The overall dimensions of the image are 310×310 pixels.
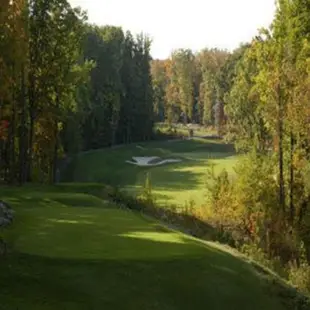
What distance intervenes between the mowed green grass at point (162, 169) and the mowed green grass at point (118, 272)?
2894cm

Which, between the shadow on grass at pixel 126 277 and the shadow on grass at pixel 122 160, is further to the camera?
the shadow on grass at pixel 122 160

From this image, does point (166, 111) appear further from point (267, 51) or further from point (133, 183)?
point (267, 51)

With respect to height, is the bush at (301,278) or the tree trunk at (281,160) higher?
the tree trunk at (281,160)

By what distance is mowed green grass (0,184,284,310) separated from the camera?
14.7 meters

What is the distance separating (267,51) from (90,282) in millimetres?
24037

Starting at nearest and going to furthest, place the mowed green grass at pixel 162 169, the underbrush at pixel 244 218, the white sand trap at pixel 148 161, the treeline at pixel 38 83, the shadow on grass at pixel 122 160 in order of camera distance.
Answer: the underbrush at pixel 244 218, the treeline at pixel 38 83, the mowed green grass at pixel 162 169, the shadow on grass at pixel 122 160, the white sand trap at pixel 148 161

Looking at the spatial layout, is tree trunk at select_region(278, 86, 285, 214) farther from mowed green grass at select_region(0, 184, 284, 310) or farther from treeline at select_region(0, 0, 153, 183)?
treeline at select_region(0, 0, 153, 183)

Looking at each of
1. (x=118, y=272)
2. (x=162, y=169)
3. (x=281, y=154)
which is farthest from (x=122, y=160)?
(x=118, y=272)

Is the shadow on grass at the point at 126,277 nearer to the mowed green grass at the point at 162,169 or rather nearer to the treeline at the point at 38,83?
the treeline at the point at 38,83

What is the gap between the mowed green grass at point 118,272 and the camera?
1473cm

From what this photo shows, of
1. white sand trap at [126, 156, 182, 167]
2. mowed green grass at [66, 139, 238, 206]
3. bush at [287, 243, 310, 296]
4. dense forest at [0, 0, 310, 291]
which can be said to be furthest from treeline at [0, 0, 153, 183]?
bush at [287, 243, 310, 296]

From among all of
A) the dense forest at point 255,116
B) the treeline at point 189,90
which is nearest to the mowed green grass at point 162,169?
the dense forest at point 255,116

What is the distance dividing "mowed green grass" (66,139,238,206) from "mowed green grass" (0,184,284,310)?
28.9 metres

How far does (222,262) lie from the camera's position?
1862 centimetres
